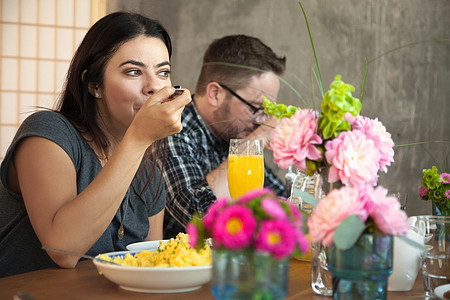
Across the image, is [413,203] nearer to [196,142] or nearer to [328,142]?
[196,142]

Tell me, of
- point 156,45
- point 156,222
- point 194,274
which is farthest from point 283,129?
point 156,222

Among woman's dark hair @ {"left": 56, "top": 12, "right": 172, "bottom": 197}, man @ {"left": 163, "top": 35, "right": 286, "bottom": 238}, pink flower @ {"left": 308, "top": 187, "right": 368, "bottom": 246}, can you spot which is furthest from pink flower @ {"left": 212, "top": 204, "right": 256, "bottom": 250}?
man @ {"left": 163, "top": 35, "right": 286, "bottom": 238}

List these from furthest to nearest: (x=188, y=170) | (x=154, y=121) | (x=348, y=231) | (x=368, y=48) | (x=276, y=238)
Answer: (x=368, y=48) → (x=188, y=170) → (x=154, y=121) → (x=348, y=231) → (x=276, y=238)

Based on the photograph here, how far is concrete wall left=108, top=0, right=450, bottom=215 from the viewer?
3.43 m

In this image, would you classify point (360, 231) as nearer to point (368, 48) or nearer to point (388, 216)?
point (388, 216)

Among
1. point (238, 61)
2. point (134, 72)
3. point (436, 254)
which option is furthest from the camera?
point (238, 61)

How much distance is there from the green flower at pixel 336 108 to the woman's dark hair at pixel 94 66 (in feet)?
2.85

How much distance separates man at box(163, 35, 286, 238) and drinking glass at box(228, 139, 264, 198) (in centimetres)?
62

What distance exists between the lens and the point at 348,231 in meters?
0.66

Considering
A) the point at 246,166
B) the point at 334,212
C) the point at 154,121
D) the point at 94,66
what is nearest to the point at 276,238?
the point at 334,212

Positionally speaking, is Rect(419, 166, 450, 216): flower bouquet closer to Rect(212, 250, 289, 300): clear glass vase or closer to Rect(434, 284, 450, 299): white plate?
Rect(434, 284, 450, 299): white plate

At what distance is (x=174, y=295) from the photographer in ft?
2.79

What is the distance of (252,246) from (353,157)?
0.30 metres

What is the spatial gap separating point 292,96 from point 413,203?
1082 millimetres
